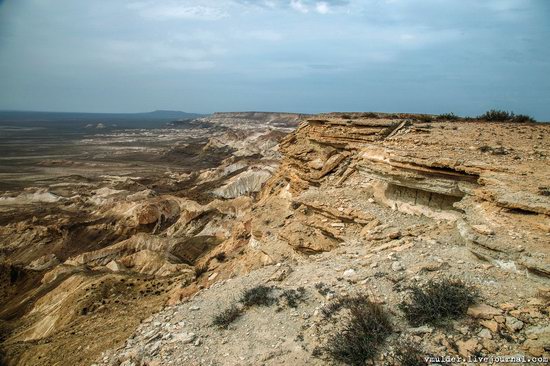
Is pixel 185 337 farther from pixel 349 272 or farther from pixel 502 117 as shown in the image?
pixel 502 117

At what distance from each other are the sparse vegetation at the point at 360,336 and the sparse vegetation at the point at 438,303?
419 mm

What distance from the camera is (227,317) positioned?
646cm

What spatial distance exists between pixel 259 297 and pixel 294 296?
741 millimetres

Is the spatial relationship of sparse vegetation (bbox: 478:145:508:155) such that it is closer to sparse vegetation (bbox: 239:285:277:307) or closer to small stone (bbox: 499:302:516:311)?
small stone (bbox: 499:302:516:311)

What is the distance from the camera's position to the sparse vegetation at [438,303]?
16.1ft

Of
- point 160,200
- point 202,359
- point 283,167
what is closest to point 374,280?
point 202,359

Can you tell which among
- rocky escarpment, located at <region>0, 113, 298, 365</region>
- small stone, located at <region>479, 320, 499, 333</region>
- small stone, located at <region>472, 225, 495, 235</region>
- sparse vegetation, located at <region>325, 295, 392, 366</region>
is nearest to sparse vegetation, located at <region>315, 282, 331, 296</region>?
sparse vegetation, located at <region>325, 295, 392, 366</region>

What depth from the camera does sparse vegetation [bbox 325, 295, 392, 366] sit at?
4686 millimetres

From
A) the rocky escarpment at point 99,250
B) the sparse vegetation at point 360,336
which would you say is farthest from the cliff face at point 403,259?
the rocky escarpment at point 99,250

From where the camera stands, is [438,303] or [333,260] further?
[333,260]

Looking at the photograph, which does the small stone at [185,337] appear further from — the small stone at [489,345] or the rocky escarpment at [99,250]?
the small stone at [489,345]

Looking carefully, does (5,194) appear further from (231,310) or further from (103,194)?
(231,310)

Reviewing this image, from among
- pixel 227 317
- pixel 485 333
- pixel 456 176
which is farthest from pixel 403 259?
pixel 227 317

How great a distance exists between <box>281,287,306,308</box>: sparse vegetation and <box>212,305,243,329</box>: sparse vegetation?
0.97m
